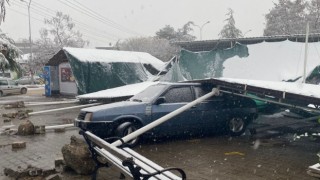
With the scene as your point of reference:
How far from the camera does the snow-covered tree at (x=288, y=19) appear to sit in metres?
52.6

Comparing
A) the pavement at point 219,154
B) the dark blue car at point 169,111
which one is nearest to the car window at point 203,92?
the dark blue car at point 169,111

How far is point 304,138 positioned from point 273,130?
4.33 feet

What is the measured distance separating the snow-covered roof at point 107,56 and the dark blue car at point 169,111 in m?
11.9

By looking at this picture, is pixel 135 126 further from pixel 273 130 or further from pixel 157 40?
pixel 157 40

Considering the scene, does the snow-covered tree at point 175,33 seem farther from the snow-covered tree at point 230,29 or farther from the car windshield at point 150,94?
the car windshield at point 150,94

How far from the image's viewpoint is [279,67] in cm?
1393

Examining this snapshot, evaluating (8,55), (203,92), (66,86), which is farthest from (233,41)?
(8,55)

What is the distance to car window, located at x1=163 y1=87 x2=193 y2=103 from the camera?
31.1 feet

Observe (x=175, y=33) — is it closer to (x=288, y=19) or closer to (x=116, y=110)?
(x=288, y=19)

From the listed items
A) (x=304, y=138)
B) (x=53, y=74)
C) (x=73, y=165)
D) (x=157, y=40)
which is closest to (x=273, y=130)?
(x=304, y=138)

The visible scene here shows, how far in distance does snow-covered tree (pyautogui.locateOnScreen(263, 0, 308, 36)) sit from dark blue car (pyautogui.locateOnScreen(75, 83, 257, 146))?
4582cm

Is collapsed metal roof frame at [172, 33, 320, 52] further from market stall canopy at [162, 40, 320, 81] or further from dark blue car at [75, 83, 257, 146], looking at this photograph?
dark blue car at [75, 83, 257, 146]

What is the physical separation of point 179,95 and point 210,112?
1.00 metres

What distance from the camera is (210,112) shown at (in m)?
9.73
